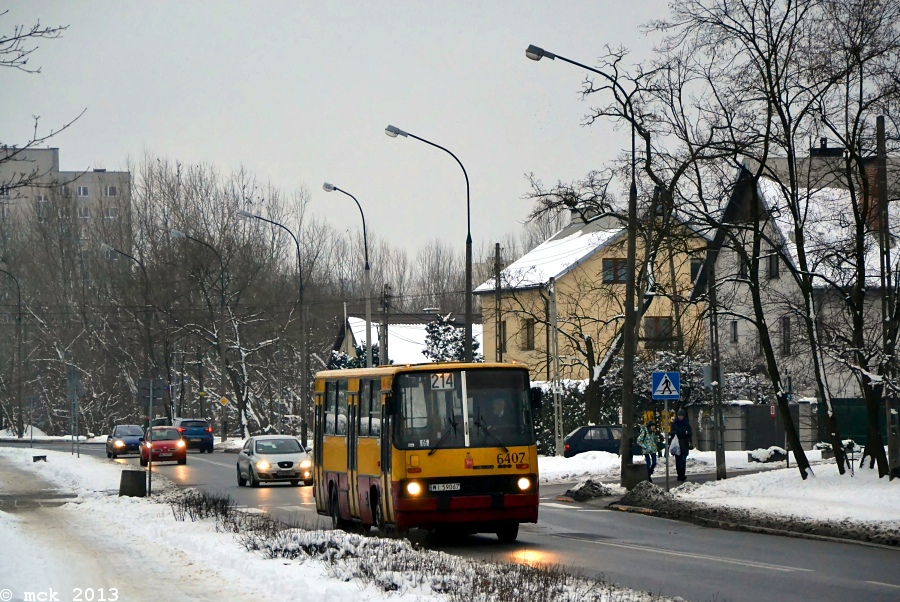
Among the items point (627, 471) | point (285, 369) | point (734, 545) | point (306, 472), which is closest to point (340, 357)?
point (285, 369)

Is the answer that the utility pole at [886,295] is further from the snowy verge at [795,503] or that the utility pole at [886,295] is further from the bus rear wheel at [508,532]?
the bus rear wheel at [508,532]

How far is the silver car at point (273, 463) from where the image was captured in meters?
35.8

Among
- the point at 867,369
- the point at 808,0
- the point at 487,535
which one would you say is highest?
the point at 808,0

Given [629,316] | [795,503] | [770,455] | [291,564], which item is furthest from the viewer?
[770,455]

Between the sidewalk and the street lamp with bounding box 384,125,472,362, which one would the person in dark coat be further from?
the sidewalk

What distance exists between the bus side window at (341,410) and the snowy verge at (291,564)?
2.23 metres

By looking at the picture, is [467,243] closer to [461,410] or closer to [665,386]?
[665,386]

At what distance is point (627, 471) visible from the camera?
1144 inches

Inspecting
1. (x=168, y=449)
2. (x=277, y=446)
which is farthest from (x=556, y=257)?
(x=277, y=446)

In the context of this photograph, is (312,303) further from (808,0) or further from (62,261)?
(808,0)

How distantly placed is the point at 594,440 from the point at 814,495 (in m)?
19.5

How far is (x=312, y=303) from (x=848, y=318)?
58576mm

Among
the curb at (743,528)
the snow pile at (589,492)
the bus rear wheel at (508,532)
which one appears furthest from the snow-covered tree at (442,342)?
the bus rear wheel at (508,532)

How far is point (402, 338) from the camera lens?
94750 mm
